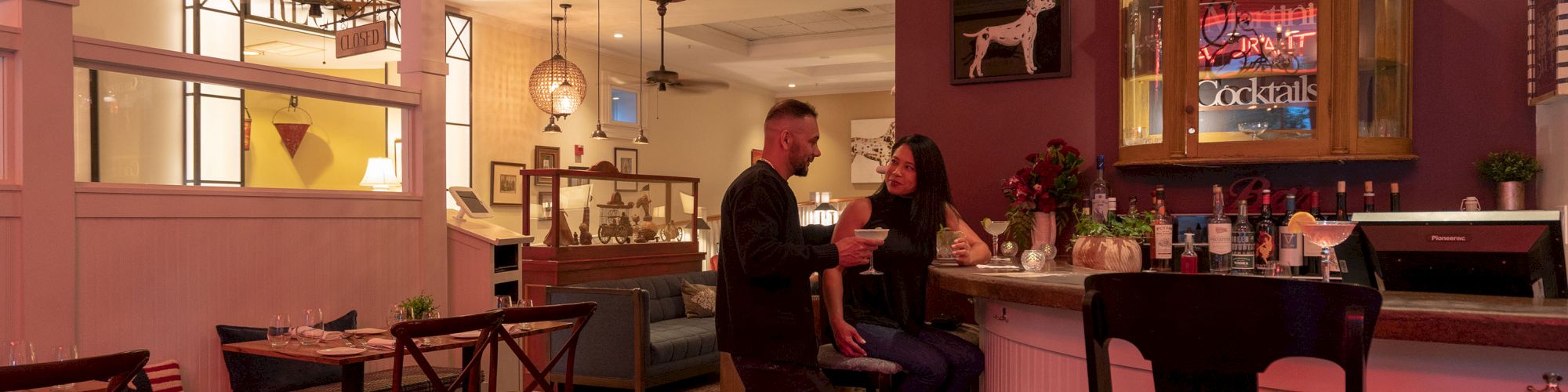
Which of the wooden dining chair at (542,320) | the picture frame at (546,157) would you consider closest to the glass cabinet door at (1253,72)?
the wooden dining chair at (542,320)

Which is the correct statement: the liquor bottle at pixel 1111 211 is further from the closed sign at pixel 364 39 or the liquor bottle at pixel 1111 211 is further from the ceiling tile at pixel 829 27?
the ceiling tile at pixel 829 27

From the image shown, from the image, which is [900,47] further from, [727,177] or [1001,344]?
[727,177]

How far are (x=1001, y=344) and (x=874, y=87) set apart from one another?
12.0 m

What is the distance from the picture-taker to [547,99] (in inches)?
344

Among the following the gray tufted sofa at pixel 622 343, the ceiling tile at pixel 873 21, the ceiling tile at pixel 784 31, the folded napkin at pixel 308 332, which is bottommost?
the gray tufted sofa at pixel 622 343

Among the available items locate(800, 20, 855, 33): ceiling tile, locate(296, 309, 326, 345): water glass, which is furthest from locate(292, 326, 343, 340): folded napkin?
locate(800, 20, 855, 33): ceiling tile

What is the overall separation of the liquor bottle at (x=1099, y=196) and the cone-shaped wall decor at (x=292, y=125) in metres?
6.47

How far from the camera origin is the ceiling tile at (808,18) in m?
10.2

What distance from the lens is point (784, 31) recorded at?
11.3 m

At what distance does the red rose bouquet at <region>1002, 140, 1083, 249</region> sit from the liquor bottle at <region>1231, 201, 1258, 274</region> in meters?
1.47

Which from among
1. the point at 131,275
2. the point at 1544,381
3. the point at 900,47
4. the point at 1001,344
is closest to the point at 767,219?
the point at 1001,344

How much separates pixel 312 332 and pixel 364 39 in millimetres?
1883

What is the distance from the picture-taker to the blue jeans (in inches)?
126

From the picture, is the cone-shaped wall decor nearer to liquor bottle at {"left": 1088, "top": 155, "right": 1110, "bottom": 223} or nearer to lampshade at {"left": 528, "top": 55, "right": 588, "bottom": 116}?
lampshade at {"left": 528, "top": 55, "right": 588, "bottom": 116}
